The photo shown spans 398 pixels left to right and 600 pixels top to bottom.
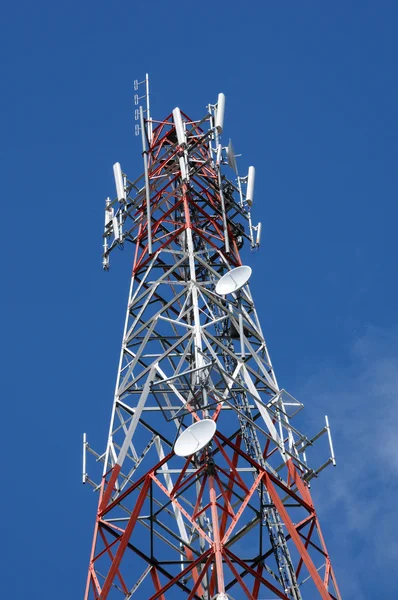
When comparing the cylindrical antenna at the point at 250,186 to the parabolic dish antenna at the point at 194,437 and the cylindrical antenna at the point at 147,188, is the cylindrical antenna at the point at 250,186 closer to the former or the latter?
the cylindrical antenna at the point at 147,188

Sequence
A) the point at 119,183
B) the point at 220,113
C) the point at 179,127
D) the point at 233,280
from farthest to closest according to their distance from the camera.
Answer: the point at 119,183 → the point at 220,113 → the point at 179,127 → the point at 233,280

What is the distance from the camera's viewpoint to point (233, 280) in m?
37.0

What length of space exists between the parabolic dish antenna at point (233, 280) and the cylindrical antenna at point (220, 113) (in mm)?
7320

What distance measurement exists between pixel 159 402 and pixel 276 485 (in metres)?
4.75

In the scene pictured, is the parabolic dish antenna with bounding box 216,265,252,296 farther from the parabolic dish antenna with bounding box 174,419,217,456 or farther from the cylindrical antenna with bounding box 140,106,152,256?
the parabolic dish antenna with bounding box 174,419,217,456

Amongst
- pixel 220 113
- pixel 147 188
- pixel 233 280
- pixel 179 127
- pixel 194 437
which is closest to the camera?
pixel 194 437

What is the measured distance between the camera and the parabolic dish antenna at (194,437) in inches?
1204

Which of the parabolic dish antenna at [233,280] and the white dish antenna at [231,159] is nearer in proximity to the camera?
the parabolic dish antenna at [233,280]

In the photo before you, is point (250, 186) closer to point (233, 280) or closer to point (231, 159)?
point (231, 159)

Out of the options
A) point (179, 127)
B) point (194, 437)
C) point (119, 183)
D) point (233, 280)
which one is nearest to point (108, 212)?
point (119, 183)

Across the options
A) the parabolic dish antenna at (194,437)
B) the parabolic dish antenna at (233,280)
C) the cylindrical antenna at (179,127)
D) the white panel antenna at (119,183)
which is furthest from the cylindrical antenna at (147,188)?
the parabolic dish antenna at (194,437)

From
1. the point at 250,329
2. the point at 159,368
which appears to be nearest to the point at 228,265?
the point at 250,329

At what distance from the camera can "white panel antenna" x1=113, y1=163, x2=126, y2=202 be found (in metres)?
42.9

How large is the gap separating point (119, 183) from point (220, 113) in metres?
4.30
